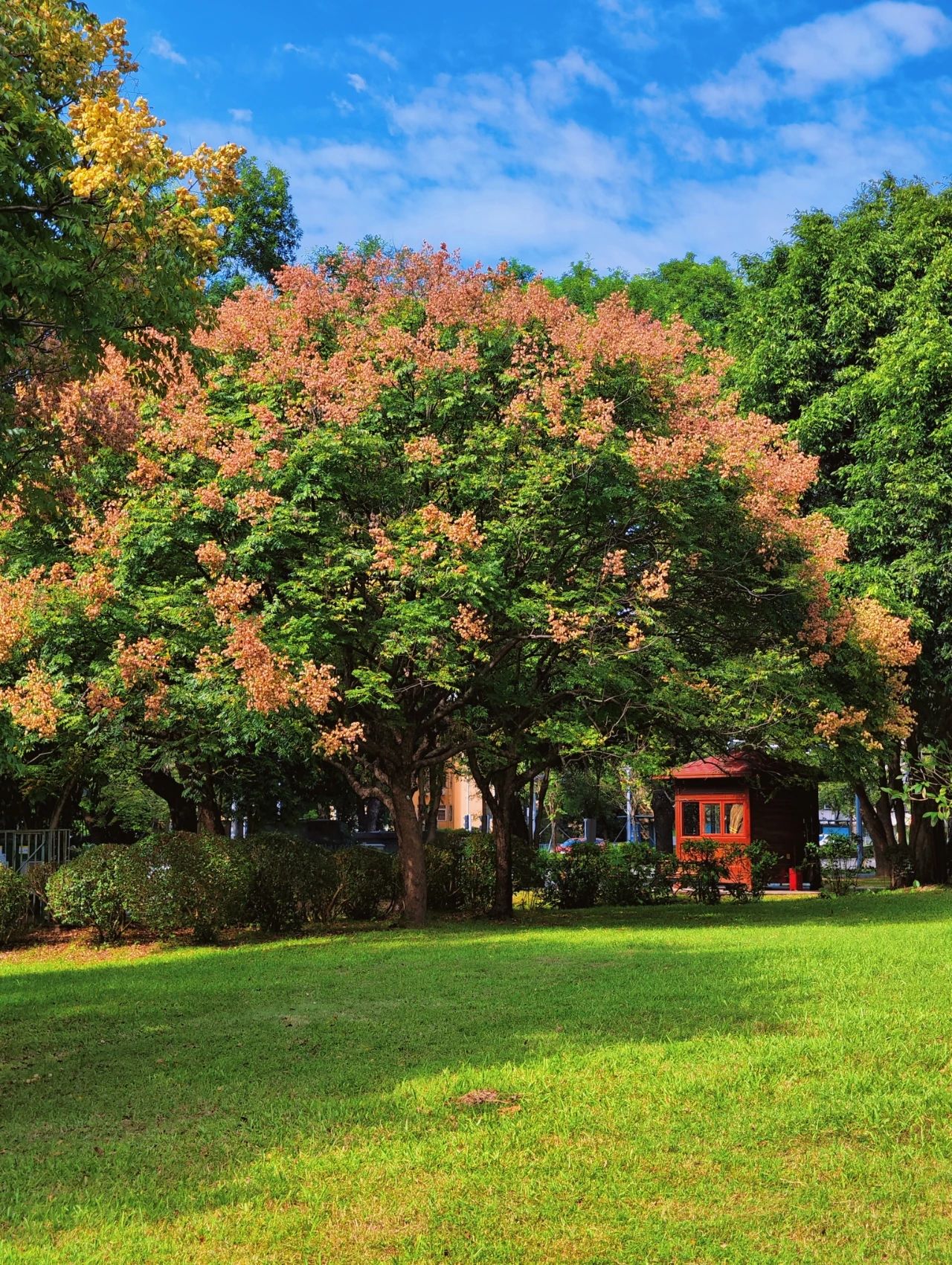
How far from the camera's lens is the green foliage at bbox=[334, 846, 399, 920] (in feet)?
67.1

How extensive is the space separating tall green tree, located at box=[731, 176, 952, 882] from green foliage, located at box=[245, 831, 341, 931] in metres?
9.98

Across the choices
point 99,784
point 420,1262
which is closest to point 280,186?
point 99,784

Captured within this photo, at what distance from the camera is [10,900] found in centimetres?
1777

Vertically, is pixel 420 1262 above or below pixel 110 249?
below

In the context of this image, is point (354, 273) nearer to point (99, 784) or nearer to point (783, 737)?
point (783, 737)

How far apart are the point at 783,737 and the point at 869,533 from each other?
5805 mm

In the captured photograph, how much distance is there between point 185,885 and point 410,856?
4151mm

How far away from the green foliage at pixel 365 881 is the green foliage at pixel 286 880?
0.67 feet

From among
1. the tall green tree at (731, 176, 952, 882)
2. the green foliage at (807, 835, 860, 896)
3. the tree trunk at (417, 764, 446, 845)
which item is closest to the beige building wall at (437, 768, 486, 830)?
the green foliage at (807, 835, 860, 896)

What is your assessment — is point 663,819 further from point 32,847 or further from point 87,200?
point 87,200

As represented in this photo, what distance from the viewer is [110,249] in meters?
8.53

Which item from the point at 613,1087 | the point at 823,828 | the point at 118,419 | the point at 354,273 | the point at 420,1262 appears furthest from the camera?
the point at 823,828

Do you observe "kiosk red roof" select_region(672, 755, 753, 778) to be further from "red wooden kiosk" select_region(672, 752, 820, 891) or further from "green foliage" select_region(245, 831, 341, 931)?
"green foliage" select_region(245, 831, 341, 931)

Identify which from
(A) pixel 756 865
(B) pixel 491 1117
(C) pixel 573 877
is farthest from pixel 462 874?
(B) pixel 491 1117
